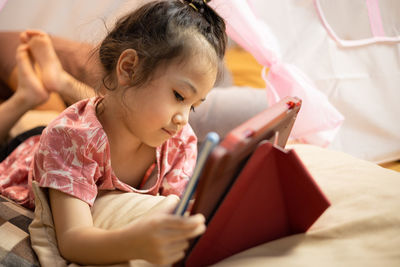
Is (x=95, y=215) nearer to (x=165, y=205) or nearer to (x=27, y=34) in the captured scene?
(x=165, y=205)

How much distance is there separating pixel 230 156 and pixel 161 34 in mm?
403

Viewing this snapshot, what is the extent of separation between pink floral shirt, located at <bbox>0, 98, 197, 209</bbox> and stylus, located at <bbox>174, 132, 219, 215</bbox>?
30cm

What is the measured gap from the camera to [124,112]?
88 cm

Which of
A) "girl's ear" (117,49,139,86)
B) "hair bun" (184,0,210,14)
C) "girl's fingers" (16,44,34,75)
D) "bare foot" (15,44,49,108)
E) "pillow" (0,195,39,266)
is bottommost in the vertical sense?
"pillow" (0,195,39,266)

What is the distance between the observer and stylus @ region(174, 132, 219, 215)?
502 millimetres

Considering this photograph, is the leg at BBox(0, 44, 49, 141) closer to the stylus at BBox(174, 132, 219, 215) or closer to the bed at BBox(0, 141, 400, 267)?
the bed at BBox(0, 141, 400, 267)

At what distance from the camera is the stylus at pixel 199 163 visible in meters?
0.50

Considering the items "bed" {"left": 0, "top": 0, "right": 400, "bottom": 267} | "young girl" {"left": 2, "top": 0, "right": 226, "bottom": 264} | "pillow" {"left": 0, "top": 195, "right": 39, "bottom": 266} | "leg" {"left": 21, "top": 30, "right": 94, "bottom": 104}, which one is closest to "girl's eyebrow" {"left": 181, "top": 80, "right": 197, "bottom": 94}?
"young girl" {"left": 2, "top": 0, "right": 226, "bottom": 264}

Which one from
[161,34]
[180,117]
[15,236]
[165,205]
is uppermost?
[161,34]

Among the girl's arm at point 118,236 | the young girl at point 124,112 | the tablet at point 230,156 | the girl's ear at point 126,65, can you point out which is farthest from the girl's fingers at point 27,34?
the tablet at point 230,156

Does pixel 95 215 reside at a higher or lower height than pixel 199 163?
lower

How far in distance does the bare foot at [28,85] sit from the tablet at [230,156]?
0.92 m

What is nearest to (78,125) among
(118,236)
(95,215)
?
(95,215)

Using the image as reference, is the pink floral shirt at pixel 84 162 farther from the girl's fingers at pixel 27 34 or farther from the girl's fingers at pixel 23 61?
the girl's fingers at pixel 27 34
